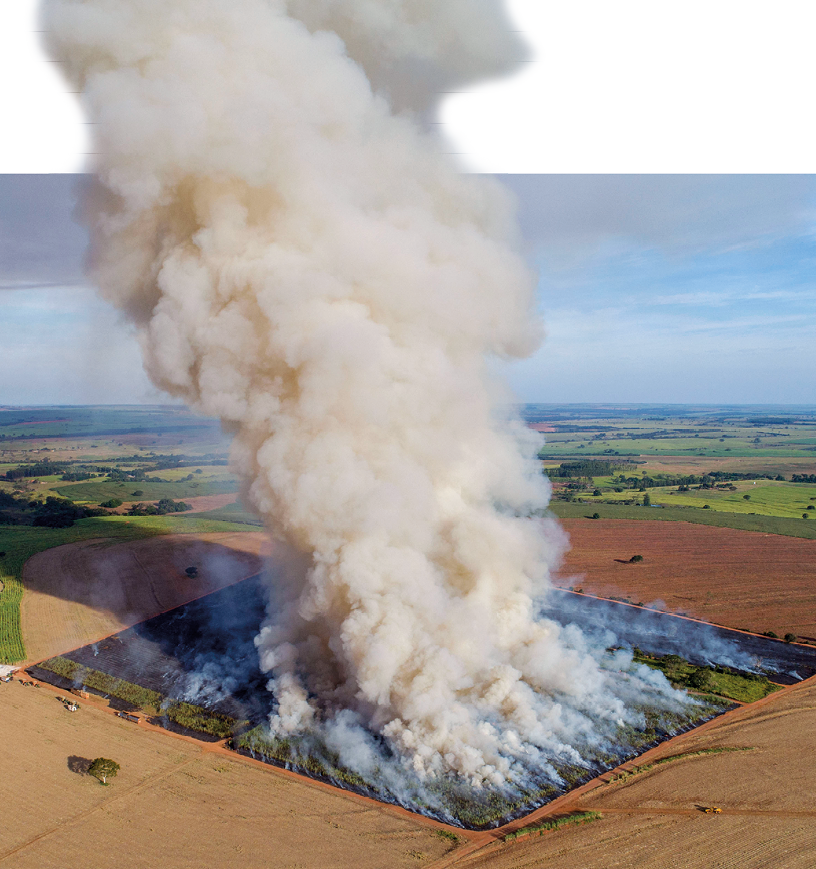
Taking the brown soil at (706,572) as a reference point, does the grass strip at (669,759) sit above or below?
below

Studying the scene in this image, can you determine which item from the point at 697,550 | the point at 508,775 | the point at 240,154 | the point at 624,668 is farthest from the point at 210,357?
the point at 697,550

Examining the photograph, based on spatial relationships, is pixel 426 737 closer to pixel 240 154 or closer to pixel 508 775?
pixel 508 775

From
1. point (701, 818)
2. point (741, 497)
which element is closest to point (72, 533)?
point (701, 818)

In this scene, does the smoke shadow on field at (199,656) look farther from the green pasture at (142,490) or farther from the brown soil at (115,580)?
the green pasture at (142,490)

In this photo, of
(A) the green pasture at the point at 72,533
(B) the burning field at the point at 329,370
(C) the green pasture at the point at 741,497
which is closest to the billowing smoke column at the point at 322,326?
(B) the burning field at the point at 329,370

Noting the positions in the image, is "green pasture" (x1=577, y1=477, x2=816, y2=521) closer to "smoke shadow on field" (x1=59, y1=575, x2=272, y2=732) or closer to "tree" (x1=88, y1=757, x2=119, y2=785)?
"smoke shadow on field" (x1=59, y1=575, x2=272, y2=732)
